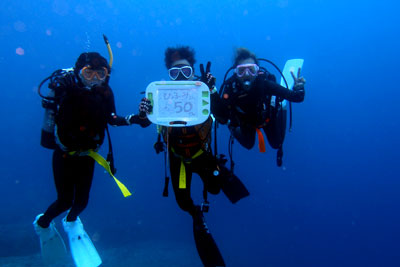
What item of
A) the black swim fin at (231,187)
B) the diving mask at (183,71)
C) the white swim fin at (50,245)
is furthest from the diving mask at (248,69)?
the white swim fin at (50,245)

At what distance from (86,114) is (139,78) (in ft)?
179

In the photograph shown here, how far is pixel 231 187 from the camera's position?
14.6ft

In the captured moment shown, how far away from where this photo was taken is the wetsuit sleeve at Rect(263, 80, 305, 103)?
427 centimetres

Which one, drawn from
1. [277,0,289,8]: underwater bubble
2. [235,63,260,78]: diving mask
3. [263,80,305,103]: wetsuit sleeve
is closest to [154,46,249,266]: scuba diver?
[235,63,260,78]: diving mask

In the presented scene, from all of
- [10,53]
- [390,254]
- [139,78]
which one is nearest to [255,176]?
[390,254]

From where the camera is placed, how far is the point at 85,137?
3959mm

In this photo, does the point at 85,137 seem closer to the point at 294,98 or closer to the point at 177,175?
the point at 177,175

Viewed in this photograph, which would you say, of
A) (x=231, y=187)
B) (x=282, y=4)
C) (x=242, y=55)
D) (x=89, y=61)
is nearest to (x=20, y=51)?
(x=282, y=4)

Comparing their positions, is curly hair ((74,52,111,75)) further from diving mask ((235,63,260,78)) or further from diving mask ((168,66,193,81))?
diving mask ((235,63,260,78))

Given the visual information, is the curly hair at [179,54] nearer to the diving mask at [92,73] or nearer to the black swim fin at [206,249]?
the diving mask at [92,73]

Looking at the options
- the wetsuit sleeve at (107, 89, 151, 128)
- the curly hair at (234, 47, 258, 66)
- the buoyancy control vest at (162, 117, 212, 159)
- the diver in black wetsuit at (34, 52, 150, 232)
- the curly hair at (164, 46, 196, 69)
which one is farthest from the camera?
the curly hair at (234, 47, 258, 66)

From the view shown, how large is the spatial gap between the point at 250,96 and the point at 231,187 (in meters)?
1.53

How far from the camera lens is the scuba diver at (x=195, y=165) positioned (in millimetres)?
4109

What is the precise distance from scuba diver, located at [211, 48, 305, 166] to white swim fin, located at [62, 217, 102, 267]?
9.90 ft
